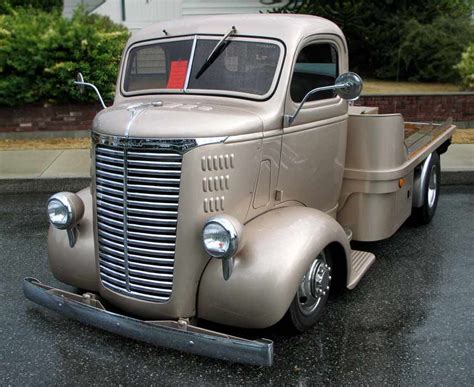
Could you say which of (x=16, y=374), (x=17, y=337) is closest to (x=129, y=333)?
(x=16, y=374)

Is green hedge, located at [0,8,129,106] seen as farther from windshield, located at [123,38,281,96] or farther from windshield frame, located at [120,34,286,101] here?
windshield, located at [123,38,281,96]

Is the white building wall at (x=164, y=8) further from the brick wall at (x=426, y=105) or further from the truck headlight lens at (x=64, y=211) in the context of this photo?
the truck headlight lens at (x=64, y=211)

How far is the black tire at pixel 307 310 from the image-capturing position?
142 inches

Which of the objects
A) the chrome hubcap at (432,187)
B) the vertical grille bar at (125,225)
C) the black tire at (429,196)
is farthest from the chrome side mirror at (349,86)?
the chrome hubcap at (432,187)

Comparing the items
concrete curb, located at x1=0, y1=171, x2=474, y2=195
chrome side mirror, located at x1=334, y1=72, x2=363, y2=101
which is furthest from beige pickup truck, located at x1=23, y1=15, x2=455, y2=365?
concrete curb, located at x1=0, y1=171, x2=474, y2=195

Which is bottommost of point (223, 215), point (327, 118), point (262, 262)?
point (262, 262)

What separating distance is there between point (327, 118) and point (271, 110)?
2.36 feet

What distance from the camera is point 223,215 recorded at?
328 centimetres

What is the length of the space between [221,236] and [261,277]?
0.33 metres

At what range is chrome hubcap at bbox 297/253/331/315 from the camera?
3662mm

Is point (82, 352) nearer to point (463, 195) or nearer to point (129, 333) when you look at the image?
point (129, 333)

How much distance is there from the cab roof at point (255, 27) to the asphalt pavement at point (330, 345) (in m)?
1.97

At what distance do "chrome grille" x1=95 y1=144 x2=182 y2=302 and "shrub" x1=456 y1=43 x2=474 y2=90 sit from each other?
9.29 meters

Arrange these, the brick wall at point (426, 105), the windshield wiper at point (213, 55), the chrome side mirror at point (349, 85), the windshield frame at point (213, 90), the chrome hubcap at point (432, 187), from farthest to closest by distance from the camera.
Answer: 1. the brick wall at point (426, 105)
2. the chrome hubcap at point (432, 187)
3. the windshield wiper at point (213, 55)
4. the windshield frame at point (213, 90)
5. the chrome side mirror at point (349, 85)
